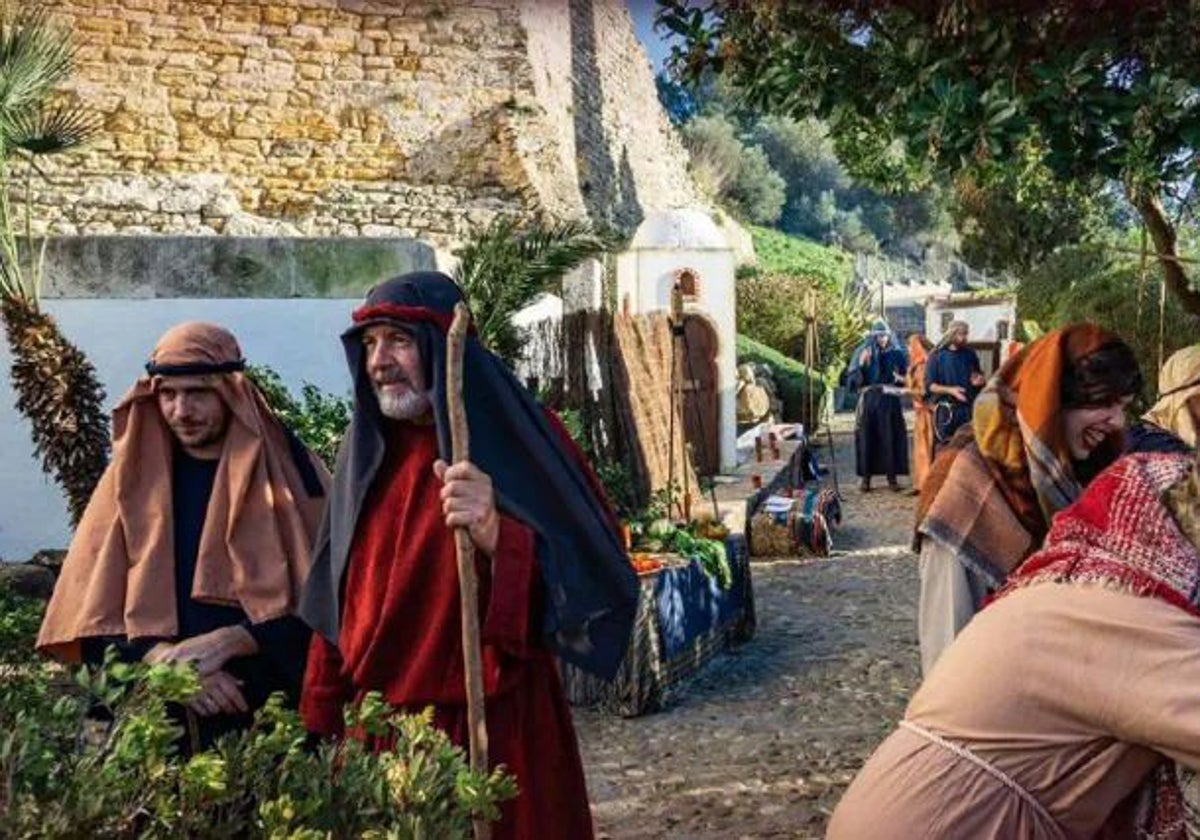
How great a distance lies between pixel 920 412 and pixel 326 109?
1011 cm

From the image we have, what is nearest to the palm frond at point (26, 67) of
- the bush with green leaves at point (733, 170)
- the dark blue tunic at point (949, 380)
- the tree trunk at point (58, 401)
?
the tree trunk at point (58, 401)

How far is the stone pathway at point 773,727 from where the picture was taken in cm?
503

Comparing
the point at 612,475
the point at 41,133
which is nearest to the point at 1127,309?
the point at 612,475

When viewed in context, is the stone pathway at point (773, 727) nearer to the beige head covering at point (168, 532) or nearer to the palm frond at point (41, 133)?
the beige head covering at point (168, 532)

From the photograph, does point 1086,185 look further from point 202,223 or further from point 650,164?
point 650,164

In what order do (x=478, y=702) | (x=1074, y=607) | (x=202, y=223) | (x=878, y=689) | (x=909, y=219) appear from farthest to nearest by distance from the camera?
(x=909, y=219) < (x=202, y=223) < (x=878, y=689) < (x=478, y=702) < (x=1074, y=607)

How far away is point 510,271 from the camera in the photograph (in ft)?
26.3

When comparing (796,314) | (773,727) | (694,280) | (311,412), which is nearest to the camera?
(773,727)

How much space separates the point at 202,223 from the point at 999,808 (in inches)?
639

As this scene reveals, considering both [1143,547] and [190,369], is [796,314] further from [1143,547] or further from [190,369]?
[1143,547]

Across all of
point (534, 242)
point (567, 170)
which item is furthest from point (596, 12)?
point (534, 242)

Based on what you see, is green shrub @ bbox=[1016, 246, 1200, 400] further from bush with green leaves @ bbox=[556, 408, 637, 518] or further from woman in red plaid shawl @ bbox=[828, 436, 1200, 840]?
woman in red plaid shawl @ bbox=[828, 436, 1200, 840]

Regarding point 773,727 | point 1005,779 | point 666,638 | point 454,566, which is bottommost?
point 773,727

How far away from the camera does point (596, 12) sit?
29.3 metres
